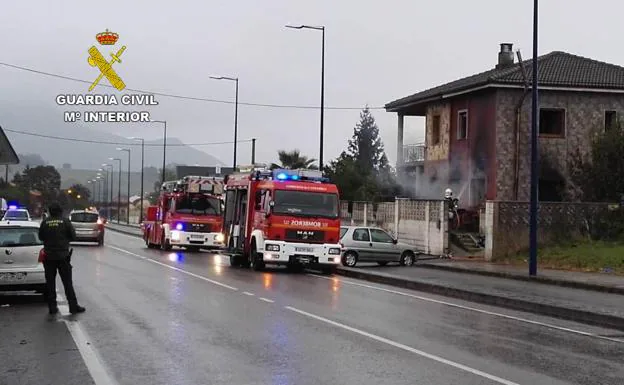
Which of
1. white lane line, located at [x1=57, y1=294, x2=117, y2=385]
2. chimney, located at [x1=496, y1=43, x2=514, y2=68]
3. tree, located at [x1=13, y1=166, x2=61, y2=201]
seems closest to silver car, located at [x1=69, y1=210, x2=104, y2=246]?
chimney, located at [x1=496, y1=43, x2=514, y2=68]

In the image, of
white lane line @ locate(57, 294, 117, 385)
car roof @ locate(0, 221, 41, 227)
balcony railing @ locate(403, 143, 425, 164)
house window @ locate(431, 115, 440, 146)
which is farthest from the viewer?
balcony railing @ locate(403, 143, 425, 164)

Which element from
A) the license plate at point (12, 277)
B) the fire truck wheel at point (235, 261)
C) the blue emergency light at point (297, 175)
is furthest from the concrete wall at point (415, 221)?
the license plate at point (12, 277)

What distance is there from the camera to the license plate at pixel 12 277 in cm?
1411

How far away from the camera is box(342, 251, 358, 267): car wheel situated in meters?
27.8

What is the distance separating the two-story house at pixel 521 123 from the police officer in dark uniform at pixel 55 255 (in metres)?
25.7

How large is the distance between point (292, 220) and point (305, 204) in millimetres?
672

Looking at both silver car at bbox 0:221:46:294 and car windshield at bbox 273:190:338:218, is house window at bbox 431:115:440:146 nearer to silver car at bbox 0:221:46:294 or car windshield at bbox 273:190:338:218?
car windshield at bbox 273:190:338:218

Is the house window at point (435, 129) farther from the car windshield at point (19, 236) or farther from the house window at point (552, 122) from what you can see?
the car windshield at point (19, 236)

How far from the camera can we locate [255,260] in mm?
24609

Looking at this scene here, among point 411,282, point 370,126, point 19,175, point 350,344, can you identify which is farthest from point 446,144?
point 19,175

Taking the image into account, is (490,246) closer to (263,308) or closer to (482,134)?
(482,134)

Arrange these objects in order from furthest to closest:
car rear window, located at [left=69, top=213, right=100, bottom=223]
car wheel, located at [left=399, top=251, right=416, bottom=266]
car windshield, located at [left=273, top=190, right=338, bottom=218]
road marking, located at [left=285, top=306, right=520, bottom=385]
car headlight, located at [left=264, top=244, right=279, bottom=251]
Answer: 1. car rear window, located at [left=69, top=213, right=100, bottom=223]
2. car wheel, located at [left=399, top=251, right=416, bottom=266]
3. car windshield, located at [left=273, top=190, right=338, bottom=218]
4. car headlight, located at [left=264, top=244, right=279, bottom=251]
5. road marking, located at [left=285, top=306, right=520, bottom=385]

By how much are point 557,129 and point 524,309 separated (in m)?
23.3

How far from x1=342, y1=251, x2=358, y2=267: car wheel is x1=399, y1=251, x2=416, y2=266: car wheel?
1.90m
